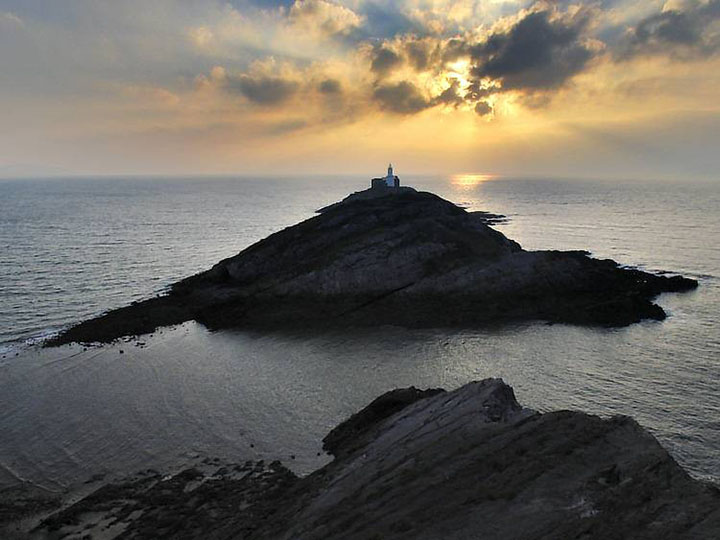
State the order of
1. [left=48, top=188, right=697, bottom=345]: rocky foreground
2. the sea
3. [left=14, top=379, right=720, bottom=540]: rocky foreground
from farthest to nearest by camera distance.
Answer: [left=48, top=188, right=697, bottom=345]: rocky foreground → the sea → [left=14, top=379, right=720, bottom=540]: rocky foreground

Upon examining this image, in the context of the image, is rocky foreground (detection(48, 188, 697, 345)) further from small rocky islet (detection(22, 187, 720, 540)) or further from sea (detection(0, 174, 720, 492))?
sea (detection(0, 174, 720, 492))

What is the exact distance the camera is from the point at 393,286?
5481cm

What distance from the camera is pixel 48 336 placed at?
4412 cm

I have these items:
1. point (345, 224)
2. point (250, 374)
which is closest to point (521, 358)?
point (250, 374)

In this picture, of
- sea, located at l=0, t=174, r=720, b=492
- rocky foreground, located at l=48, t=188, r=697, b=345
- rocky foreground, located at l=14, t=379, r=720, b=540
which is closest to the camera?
rocky foreground, located at l=14, t=379, r=720, b=540

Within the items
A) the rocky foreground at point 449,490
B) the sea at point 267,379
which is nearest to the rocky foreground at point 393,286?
the sea at point 267,379

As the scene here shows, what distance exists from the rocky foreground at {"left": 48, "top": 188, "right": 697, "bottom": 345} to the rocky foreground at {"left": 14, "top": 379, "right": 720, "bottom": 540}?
24.7 metres

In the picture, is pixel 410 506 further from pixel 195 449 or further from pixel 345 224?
pixel 345 224

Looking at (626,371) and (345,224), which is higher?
(345,224)

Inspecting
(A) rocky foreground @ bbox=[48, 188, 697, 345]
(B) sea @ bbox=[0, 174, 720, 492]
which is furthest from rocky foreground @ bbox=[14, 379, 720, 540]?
(A) rocky foreground @ bbox=[48, 188, 697, 345]

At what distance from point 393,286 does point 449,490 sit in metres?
39.8

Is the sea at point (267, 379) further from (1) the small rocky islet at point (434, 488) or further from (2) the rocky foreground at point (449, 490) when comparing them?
(2) the rocky foreground at point (449, 490)

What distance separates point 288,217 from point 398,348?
121240mm

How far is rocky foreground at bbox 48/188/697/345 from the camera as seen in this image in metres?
48.0
